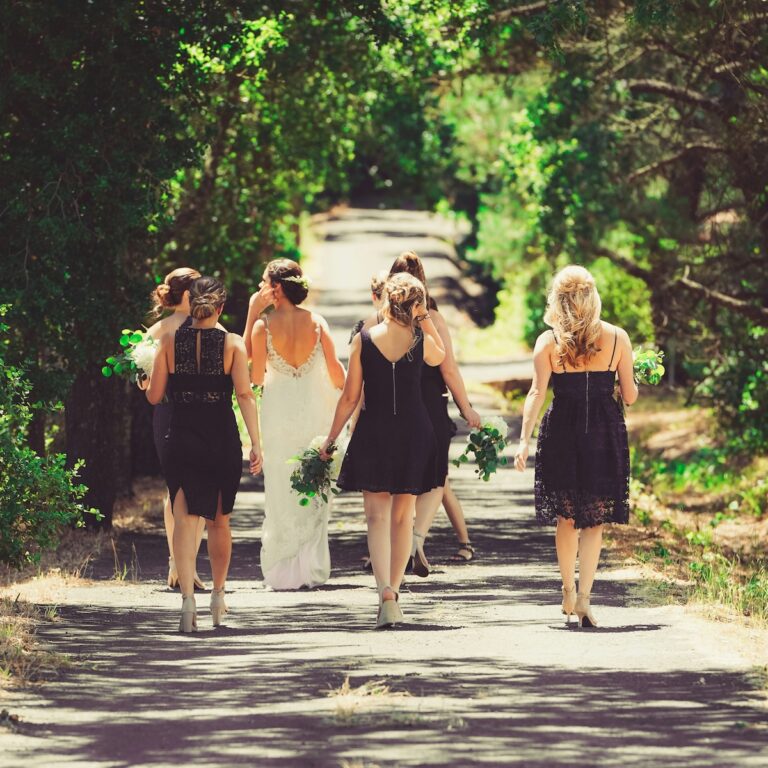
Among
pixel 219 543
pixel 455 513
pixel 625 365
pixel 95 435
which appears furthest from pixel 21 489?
pixel 95 435

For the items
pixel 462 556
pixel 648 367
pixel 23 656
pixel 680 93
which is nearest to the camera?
pixel 23 656

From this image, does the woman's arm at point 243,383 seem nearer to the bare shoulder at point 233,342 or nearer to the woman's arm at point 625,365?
the bare shoulder at point 233,342

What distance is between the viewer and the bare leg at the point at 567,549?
9.67 meters

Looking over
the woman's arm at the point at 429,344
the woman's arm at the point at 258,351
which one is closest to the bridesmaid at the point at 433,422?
the woman's arm at the point at 429,344

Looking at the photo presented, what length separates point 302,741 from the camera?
6.68m

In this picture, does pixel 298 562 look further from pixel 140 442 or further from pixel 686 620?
pixel 140 442

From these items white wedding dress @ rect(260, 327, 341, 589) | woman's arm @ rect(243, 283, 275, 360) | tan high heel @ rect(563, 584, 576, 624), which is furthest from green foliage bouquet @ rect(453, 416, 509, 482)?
woman's arm @ rect(243, 283, 275, 360)

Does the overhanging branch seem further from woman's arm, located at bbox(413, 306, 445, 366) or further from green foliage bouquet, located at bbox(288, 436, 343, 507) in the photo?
green foliage bouquet, located at bbox(288, 436, 343, 507)

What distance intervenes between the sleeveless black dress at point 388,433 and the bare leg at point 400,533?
0.14 m

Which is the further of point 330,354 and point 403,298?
point 330,354

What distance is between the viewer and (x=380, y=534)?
32.3 feet

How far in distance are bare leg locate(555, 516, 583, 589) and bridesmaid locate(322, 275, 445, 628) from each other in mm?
814

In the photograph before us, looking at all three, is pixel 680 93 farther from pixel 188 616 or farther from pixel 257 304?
pixel 188 616

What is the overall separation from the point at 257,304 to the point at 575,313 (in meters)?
2.91
